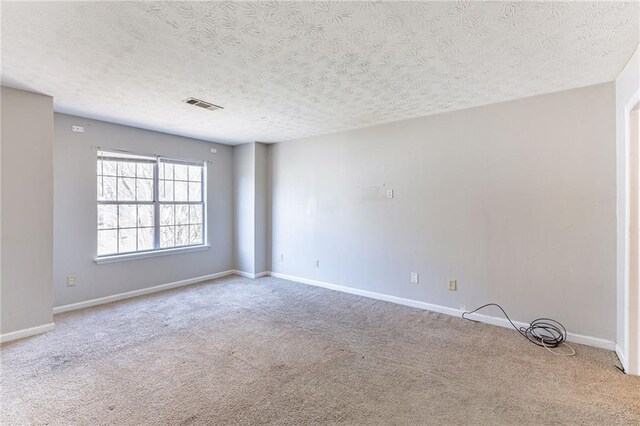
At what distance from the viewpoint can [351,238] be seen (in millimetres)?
4496

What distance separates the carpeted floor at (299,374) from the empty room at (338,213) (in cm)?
2

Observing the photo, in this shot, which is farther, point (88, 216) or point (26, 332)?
point (88, 216)

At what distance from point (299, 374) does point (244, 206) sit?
363 centimetres

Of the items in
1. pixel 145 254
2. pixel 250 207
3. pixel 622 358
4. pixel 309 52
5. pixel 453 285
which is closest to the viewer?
pixel 309 52

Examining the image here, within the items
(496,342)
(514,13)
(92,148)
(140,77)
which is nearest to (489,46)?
(514,13)

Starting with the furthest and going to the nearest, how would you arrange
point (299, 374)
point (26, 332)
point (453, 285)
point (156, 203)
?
point (156, 203) < point (453, 285) < point (26, 332) < point (299, 374)

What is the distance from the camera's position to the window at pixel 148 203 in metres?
4.10

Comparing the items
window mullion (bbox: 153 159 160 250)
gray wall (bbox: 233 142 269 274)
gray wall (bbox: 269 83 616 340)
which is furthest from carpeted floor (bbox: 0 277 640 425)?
gray wall (bbox: 233 142 269 274)

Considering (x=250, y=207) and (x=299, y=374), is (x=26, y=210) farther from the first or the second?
(x=299, y=374)

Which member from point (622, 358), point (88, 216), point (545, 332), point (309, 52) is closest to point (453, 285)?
point (545, 332)

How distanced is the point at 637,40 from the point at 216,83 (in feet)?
10.2

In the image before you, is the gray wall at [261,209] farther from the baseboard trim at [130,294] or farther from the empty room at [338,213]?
the baseboard trim at [130,294]

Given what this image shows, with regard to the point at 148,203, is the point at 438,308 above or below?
below

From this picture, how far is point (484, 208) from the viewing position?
132 inches
